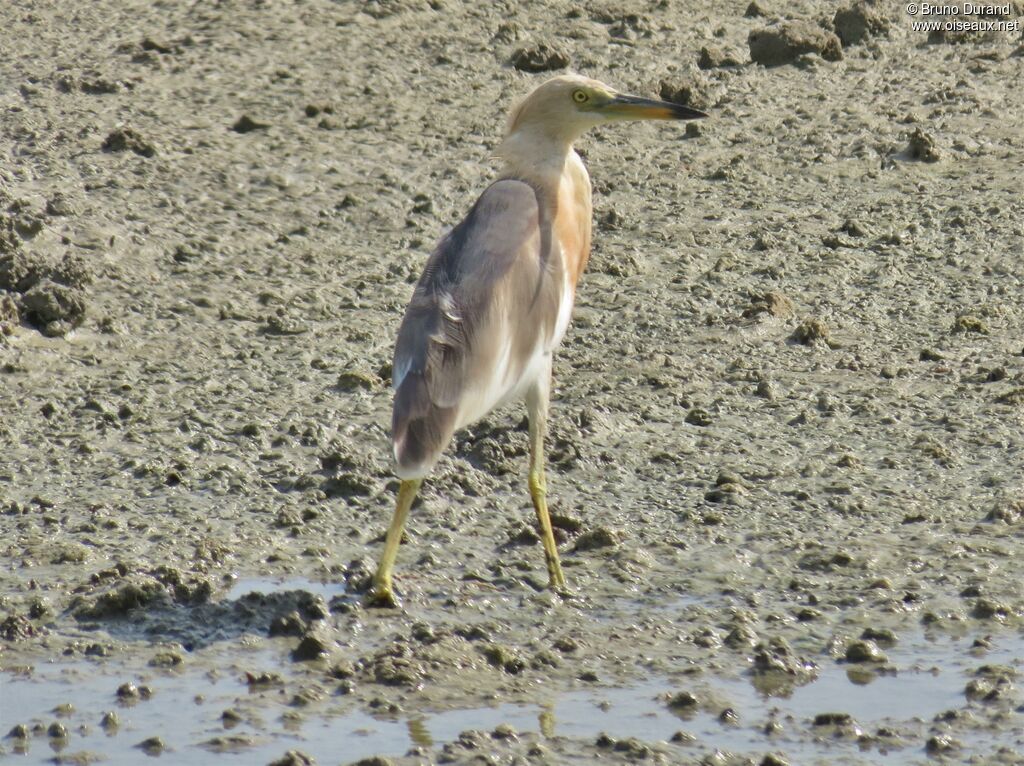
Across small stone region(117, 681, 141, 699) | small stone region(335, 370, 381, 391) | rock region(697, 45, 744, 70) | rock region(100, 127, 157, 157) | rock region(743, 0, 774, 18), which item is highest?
rock region(743, 0, 774, 18)

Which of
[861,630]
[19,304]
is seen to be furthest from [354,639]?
[19,304]

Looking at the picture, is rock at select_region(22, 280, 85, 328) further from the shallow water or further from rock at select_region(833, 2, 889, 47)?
rock at select_region(833, 2, 889, 47)

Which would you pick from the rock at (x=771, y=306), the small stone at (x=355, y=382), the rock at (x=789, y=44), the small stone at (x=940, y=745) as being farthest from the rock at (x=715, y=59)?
the small stone at (x=940, y=745)

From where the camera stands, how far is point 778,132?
34.4 feet

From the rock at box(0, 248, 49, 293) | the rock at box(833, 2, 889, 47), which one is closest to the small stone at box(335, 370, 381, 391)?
the rock at box(0, 248, 49, 293)

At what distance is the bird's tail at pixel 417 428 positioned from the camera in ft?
17.8

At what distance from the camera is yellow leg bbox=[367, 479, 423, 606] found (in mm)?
5723

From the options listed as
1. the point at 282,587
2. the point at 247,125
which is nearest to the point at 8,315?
the point at 282,587

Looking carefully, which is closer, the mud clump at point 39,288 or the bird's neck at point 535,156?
the bird's neck at point 535,156

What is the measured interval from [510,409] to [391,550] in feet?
5.59

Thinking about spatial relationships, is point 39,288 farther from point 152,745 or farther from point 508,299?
point 152,745

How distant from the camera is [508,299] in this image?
232 inches

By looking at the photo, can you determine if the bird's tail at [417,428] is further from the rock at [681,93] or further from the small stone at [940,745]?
the rock at [681,93]

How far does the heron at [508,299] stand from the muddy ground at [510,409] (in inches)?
21.8
